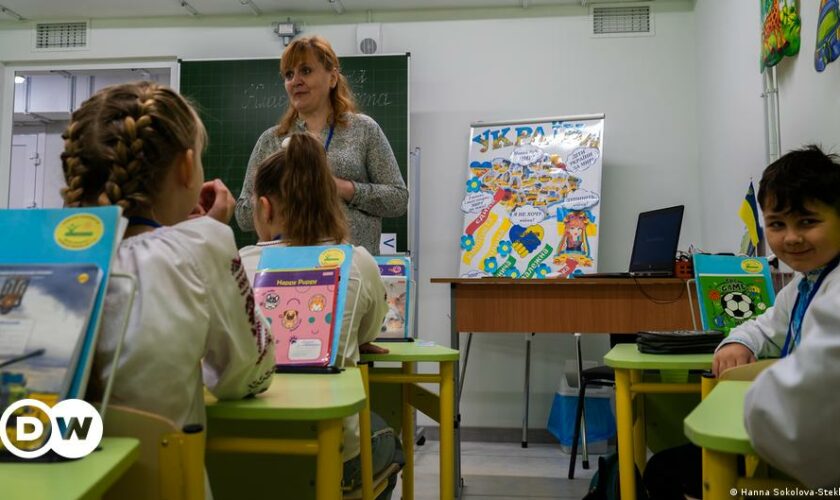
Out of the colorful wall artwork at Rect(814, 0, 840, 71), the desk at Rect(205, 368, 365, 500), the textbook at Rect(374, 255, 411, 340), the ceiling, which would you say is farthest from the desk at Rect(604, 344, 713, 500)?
the ceiling

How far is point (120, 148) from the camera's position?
91 centimetres

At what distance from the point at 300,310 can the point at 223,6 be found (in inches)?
147

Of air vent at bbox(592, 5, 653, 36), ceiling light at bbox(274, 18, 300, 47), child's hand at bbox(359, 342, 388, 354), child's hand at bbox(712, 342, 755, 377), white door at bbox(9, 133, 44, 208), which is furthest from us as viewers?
white door at bbox(9, 133, 44, 208)

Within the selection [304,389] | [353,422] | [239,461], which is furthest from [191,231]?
[353,422]

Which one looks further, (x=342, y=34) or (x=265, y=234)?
(x=342, y=34)

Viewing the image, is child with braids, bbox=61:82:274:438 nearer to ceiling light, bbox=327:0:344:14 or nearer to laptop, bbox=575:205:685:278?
laptop, bbox=575:205:685:278

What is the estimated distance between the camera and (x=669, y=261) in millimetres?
3059

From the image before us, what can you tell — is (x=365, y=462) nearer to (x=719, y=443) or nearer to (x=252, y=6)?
(x=719, y=443)

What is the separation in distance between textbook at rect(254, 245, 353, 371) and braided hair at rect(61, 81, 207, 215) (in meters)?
0.47

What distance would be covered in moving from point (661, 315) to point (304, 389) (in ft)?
7.35

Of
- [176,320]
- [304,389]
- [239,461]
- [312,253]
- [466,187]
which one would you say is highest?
[466,187]

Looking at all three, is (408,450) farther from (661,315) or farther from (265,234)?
(661,315)

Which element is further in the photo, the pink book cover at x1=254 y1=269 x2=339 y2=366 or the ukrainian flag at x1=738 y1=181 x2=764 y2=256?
the ukrainian flag at x1=738 y1=181 x2=764 y2=256

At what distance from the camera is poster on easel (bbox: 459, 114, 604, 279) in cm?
396
